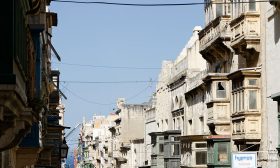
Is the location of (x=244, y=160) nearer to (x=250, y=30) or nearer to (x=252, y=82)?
(x=252, y=82)

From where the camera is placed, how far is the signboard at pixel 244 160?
23.3 metres

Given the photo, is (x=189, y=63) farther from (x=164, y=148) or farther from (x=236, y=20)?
(x=236, y=20)

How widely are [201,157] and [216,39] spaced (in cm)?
850

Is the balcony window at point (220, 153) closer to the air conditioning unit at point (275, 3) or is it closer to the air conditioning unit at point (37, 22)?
the air conditioning unit at point (275, 3)

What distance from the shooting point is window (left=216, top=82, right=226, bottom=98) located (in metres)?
31.9

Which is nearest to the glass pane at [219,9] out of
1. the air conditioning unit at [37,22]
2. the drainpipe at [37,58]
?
the drainpipe at [37,58]

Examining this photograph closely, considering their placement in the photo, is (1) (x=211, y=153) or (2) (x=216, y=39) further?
(1) (x=211, y=153)

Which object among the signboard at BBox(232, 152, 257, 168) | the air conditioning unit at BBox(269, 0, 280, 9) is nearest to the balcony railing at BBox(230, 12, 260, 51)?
the air conditioning unit at BBox(269, 0, 280, 9)

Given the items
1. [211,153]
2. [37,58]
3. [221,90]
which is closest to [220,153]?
[211,153]

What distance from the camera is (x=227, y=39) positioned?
30.8 meters

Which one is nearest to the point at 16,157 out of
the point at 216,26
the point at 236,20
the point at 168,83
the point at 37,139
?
the point at 37,139

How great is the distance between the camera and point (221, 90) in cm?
3194

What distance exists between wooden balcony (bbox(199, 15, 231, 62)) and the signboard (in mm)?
8250

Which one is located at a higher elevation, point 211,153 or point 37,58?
point 37,58
